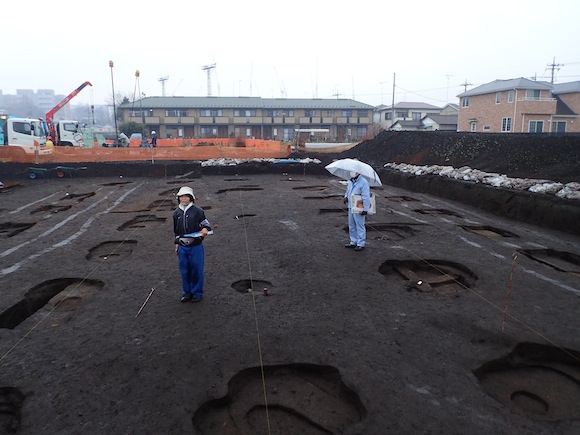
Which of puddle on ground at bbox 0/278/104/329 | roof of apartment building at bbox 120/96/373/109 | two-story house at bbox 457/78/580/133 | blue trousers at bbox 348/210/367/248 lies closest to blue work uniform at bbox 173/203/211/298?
puddle on ground at bbox 0/278/104/329

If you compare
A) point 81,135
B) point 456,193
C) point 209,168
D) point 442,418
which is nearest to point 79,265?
point 442,418

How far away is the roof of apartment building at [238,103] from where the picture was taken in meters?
60.1

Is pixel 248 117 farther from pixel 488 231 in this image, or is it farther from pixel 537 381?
pixel 537 381

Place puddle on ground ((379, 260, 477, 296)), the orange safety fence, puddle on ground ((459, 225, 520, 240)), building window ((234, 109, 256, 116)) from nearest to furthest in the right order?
1. puddle on ground ((379, 260, 477, 296))
2. puddle on ground ((459, 225, 520, 240))
3. the orange safety fence
4. building window ((234, 109, 256, 116))

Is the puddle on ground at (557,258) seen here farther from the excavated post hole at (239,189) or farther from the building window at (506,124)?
the building window at (506,124)

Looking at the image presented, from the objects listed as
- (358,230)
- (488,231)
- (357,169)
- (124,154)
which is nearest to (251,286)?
(358,230)

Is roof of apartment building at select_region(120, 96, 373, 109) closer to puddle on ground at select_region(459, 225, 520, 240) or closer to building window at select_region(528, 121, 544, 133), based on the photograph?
building window at select_region(528, 121, 544, 133)

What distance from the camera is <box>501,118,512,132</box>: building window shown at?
39.6 metres

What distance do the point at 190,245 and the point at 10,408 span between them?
2777 mm

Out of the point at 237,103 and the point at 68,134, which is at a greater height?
the point at 237,103

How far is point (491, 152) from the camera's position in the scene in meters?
19.4

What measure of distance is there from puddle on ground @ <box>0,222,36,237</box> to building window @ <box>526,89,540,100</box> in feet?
137

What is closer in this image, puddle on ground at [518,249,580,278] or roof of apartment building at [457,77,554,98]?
puddle on ground at [518,249,580,278]

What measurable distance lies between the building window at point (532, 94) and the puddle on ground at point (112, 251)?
134 feet
